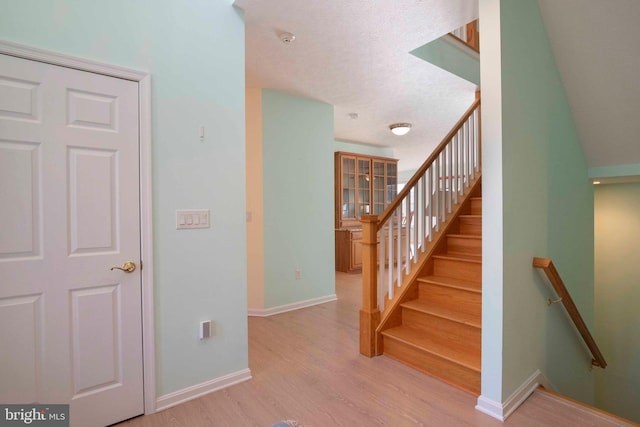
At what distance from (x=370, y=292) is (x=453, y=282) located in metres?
0.75

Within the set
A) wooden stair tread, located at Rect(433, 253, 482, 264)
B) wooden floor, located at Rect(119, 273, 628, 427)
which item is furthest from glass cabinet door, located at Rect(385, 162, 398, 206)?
wooden floor, located at Rect(119, 273, 628, 427)

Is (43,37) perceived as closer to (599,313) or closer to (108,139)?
(108,139)

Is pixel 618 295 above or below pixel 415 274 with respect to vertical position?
below

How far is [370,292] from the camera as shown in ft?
8.81

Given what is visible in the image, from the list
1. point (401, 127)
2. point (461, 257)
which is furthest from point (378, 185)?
point (461, 257)

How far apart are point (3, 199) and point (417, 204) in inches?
110

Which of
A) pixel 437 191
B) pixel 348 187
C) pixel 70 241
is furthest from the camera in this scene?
pixel 348 187

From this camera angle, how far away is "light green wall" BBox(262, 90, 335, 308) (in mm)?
3701

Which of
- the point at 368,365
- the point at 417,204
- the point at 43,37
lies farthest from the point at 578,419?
the point at 43,37

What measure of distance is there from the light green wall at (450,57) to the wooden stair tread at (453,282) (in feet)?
6.82

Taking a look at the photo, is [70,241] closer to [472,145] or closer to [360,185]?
[472,145]

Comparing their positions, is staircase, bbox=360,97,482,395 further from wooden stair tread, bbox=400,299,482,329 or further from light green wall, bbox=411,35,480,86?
light green wall, bbox=411,35,480,86

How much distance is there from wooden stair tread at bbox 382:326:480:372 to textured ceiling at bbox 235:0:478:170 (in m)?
2.43

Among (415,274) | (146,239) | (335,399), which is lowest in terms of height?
(335,399)
